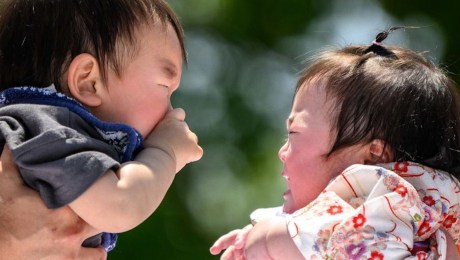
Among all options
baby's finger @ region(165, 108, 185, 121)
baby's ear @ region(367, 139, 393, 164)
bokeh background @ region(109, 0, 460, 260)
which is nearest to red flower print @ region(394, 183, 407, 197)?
baby's ear @ region(367, 139, 393, 164)

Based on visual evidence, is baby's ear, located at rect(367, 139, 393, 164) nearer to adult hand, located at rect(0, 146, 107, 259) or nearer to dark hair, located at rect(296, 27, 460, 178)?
dark hair, located at rect(296, 27, 460, 178)

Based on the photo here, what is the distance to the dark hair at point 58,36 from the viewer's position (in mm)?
1371

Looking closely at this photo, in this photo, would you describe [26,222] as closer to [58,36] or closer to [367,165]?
[58,36]

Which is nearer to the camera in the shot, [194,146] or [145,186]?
[145,186]

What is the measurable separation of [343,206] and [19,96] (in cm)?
51

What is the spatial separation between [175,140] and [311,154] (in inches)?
8.7

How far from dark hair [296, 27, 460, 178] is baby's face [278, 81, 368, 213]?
0.01 metres

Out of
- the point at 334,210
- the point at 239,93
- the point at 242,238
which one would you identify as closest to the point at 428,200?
the point at 334,210

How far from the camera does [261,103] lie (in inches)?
175

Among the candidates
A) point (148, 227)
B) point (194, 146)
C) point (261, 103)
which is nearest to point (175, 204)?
point (148, 227)

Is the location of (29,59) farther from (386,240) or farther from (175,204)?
(175,204)

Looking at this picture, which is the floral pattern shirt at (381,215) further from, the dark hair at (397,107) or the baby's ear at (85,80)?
the baby's ear at (85,80)

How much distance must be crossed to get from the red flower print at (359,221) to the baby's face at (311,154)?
164 millimetres

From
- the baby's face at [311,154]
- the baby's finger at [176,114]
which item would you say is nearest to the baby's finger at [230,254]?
the baby's face at [311,154]
